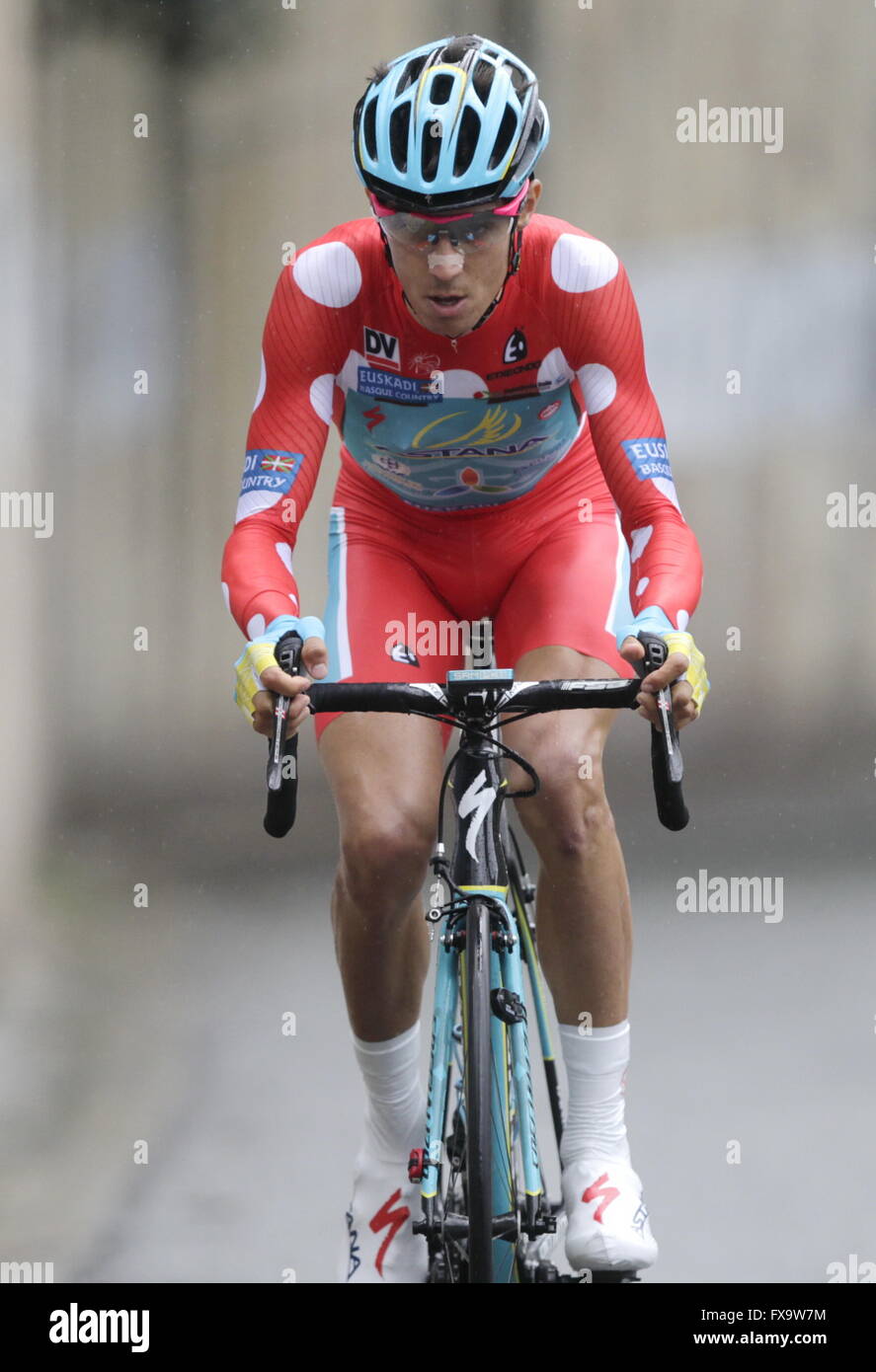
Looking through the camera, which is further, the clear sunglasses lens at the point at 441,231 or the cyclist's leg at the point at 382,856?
the cyclist's leg at the point at 382,856

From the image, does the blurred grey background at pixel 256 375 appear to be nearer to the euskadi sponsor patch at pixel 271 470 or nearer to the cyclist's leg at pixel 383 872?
the cyclist's leg at pixel 383 872

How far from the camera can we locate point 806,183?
6.26m

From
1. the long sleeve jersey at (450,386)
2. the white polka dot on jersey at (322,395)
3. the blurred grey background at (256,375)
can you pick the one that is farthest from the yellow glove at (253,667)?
the blurred grey background at (256,375)

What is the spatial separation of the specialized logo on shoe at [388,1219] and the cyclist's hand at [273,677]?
3.04 ft

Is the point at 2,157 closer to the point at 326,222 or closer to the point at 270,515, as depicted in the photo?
the point at 326,222

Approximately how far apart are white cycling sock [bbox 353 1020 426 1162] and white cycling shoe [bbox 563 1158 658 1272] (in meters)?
0.29

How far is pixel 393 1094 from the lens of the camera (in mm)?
2736

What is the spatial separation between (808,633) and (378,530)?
12.2ft

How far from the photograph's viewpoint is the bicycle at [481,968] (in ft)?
7.02

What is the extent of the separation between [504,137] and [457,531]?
759 millimetres

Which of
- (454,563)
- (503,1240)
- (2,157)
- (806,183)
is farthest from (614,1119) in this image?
(806,183)

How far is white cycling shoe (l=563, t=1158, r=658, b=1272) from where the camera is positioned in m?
2.49

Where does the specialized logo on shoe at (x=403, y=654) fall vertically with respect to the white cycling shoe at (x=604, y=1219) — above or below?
above
